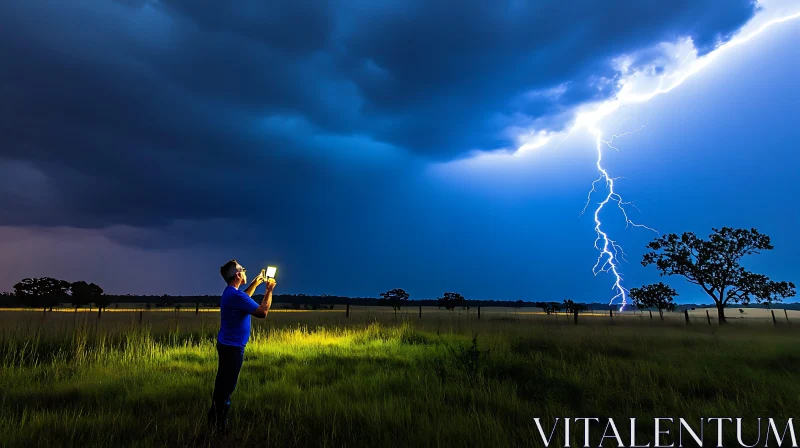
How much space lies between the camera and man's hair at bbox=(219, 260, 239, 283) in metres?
5.16

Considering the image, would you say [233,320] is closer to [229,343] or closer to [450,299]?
[229,343]

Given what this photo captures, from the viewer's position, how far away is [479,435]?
4754 mm

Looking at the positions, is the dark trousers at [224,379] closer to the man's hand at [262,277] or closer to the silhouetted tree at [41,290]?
the man's hand at [262,277]

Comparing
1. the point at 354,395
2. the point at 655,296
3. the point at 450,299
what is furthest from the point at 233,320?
the point at 450,299

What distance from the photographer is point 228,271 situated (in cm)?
518

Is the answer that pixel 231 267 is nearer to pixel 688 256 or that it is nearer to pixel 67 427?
pixel 67 427

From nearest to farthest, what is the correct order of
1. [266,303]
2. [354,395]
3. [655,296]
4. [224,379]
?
[224,379] → [266,303] → [354,395] → [655,296]

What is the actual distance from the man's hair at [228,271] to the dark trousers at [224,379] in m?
0.87

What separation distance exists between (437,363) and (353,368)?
6.80 ft

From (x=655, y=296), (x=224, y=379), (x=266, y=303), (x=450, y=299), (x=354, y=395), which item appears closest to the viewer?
(x=224, y=379)

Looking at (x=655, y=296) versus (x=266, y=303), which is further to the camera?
(x=655, y=296)

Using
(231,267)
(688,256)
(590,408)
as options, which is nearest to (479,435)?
(590,408)

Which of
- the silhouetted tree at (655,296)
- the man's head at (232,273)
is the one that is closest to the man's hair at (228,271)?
the man's head at (232,273)

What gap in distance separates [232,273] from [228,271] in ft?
0.22
